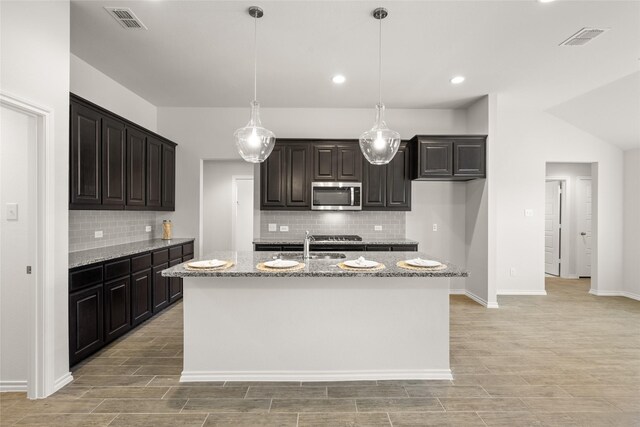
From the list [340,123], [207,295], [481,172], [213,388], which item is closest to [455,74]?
[481,172]

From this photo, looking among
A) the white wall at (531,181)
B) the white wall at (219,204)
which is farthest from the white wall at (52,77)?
the white wall at (531,181)

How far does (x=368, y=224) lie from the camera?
5.50 meters

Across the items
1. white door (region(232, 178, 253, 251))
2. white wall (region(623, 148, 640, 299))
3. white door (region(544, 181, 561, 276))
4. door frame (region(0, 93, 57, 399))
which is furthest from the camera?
white door (region(232, 178, 253, 251))

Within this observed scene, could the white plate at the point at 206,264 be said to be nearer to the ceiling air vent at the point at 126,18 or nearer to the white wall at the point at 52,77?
the white wall at the point at 52,77

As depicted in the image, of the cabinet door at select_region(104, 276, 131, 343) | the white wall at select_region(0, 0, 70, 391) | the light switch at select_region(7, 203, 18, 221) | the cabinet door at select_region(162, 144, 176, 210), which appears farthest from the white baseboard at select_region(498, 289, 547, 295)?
the light switch at select_region(7, 203, 18, 221)

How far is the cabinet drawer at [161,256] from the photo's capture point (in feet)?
13.6

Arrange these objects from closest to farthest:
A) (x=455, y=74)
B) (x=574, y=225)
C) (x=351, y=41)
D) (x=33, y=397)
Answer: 1. (x=33, y=397)
2. (x=351, y=41)
3. (x=455, y=74)
4. (x=574, y=225)

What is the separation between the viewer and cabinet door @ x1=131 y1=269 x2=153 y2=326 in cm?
371

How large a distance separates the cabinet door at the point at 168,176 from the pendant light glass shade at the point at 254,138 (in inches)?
107

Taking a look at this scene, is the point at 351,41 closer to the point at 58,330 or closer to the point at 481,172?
the point at 481,172

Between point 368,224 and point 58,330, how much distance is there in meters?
4.11

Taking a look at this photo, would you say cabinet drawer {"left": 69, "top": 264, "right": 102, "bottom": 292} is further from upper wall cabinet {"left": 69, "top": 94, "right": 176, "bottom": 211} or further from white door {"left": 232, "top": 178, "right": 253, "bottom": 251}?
white door {"left": 232, "top": 178, "right": 253, "bottom": 251}

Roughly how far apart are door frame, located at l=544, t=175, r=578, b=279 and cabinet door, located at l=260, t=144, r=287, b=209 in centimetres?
553

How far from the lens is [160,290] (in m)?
4.33
